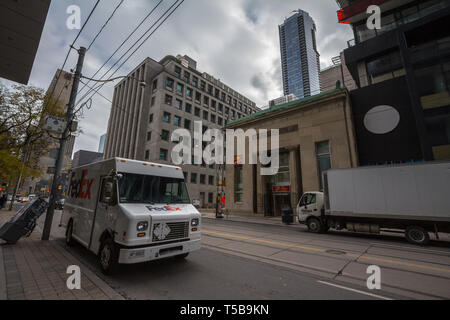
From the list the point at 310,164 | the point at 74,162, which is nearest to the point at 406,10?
the point at 310,164

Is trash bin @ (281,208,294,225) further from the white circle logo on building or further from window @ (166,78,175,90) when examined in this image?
window @ (166,78,175,90)

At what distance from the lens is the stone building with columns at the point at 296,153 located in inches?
Result: 746

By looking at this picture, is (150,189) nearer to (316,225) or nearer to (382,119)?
(316,225)

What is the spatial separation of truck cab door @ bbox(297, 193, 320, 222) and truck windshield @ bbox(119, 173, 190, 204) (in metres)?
9.57

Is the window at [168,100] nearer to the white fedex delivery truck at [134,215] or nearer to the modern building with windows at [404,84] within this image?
the modern building with windows at [404,84]

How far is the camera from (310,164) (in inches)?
792

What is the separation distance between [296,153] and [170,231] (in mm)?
19547

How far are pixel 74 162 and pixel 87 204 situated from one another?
11901 cm

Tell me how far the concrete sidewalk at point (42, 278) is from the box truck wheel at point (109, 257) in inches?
9.9

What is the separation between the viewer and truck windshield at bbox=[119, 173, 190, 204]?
519 cm

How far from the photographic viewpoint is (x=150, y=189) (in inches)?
221

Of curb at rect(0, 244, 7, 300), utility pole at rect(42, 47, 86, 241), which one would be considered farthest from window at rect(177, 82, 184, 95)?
curb at rect(0, 244, 7, 300)

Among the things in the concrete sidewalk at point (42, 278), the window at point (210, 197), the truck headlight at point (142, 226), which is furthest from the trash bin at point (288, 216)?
the window at point (210, 197)

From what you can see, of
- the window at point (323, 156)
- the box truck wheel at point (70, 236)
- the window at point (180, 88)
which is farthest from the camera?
the window at point (180, 88)
